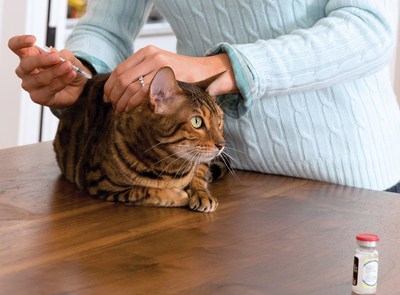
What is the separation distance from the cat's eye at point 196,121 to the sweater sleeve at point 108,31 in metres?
0.39

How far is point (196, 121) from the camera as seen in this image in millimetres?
1296

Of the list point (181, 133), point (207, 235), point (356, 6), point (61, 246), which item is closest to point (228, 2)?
point (356, 6)

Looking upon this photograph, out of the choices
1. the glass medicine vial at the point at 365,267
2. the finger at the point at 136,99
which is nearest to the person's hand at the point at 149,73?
the finger at the point at 136,99

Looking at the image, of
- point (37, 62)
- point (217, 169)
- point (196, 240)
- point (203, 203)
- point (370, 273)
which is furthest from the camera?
point (217, 169)

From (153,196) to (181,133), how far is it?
4.3 inches

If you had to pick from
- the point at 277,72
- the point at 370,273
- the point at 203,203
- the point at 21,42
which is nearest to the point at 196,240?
the point at 203,203

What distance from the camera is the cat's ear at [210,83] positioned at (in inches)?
51.3

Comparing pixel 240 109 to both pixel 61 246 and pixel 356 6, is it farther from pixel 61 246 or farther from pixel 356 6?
pixel 61 246

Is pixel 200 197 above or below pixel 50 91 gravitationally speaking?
below

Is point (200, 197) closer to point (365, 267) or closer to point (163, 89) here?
point (163, 89)

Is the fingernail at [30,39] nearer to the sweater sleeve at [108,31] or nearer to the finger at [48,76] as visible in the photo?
the finger at [48,76]

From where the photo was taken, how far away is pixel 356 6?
1.42 m

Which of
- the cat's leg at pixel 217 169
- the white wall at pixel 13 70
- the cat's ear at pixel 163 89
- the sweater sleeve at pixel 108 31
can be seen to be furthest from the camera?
the white wall at pixel 13 70

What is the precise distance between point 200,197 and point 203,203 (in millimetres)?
19
